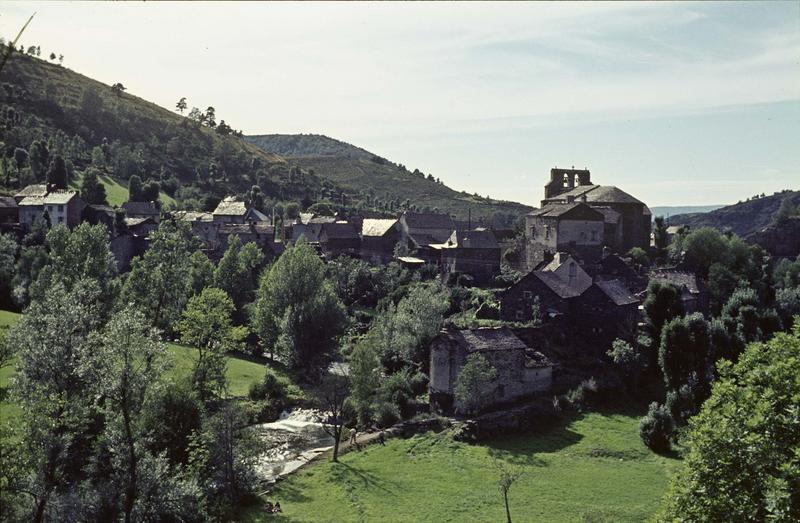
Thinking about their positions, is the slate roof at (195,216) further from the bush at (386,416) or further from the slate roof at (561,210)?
the bush at (386,416)

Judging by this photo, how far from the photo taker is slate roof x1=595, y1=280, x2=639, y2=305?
174 feet

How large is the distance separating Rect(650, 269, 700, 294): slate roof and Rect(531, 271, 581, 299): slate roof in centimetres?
803

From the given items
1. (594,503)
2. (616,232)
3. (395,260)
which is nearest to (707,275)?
(616,232)

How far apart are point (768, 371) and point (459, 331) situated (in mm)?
26855

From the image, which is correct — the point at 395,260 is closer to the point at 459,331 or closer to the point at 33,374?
the point at 459,331

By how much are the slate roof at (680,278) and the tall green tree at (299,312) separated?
1076 inches

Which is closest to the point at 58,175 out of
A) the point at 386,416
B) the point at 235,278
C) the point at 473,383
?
the point at 235,278

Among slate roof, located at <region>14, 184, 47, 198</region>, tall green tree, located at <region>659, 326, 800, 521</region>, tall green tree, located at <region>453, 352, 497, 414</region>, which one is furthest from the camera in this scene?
slate roof, located at <region>14, 184, 47, 198</region>

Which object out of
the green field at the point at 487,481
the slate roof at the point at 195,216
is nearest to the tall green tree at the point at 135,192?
the slate roof at the point at 195,216

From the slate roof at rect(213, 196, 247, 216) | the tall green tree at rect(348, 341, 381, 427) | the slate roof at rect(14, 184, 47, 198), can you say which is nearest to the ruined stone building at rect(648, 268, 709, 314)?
the tall green tree at rect(348, 341, 381, 427)

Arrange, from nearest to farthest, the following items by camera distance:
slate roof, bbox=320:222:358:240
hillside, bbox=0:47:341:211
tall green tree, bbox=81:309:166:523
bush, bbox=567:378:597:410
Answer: tall green tree, bbox=81:309:166:523 < bush, bbox=567:378:597:410 < slate roof, bbox=320:222:358:240 < hillside, bbox=0:47:341:211

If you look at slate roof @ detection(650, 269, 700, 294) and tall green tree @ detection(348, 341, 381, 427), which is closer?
tall green tree @ detection(348, 341, 381, 427)

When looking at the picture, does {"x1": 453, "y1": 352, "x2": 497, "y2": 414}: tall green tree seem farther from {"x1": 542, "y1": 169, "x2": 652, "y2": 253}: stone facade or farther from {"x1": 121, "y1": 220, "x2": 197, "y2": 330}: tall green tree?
{"x1": 542, "y1": 169, "x2": 652, "y2": 253}: stone facade

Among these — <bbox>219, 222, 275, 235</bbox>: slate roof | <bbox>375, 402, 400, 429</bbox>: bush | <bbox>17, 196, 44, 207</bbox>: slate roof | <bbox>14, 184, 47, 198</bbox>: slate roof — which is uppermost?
<bbox>14, 184, 47, 198</bbox>: slate roof
